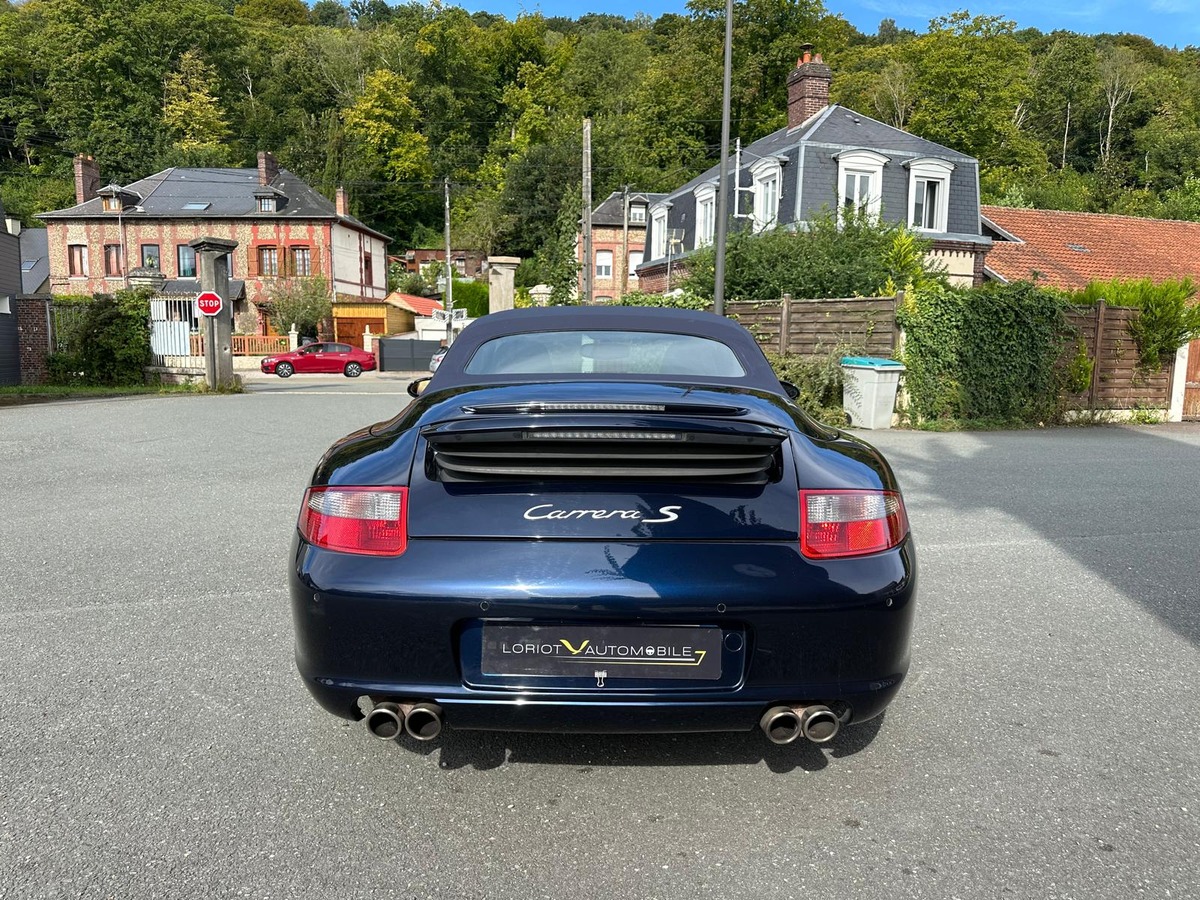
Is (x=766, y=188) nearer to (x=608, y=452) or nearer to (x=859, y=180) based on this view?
(x=859, y=180)

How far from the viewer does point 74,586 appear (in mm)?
4930

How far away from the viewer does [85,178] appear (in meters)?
52.7

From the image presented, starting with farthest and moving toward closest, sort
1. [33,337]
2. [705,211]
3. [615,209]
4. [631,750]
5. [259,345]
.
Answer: [615,209] → [259,345] → [705,211] → [33,337] → [631,750]

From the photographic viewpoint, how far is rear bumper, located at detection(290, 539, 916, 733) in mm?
2318

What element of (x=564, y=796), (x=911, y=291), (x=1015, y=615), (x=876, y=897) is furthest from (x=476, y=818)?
(x=911, y=291)

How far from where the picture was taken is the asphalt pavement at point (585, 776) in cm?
226

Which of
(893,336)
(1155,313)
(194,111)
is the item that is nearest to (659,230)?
(1155,313)

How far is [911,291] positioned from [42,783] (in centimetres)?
1428

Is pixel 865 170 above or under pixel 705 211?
above

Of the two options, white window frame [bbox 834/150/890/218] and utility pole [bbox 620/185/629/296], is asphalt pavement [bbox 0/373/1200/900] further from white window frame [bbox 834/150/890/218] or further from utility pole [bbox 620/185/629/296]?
utility pole [bbox 620/185/629/296]

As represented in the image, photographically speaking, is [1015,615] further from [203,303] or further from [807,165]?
[807,165]

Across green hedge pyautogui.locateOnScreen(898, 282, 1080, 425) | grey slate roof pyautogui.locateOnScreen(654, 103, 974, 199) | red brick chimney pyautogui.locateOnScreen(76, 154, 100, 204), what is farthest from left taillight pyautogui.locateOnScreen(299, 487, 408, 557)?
red brick chimney pyautogui.locateOnScreen(76, 154, 100, 204)

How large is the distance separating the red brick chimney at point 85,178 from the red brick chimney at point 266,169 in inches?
397

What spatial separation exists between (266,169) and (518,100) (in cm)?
2870
